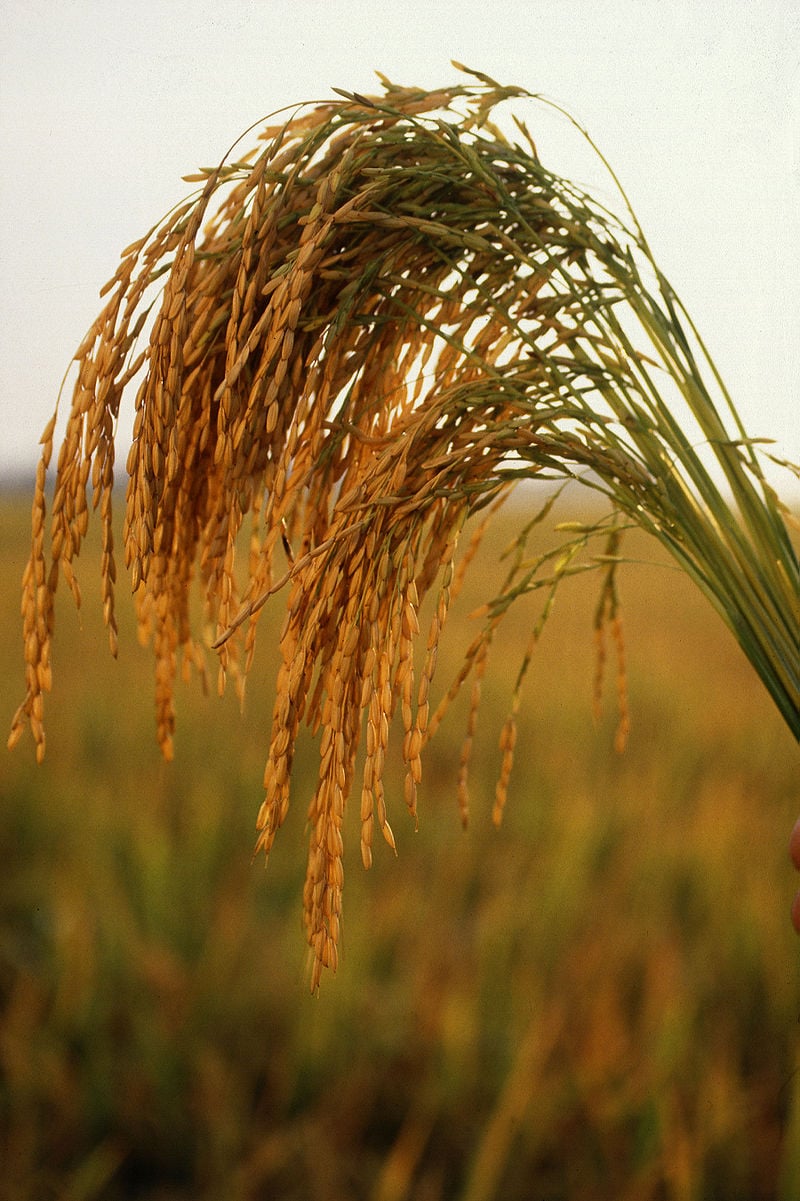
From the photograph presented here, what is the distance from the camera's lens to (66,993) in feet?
5.59

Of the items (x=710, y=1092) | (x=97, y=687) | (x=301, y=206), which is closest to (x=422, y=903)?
(x=710, y=1092)

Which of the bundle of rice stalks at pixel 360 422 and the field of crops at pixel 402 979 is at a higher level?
the bundle of rice stalks at pixel 360 422

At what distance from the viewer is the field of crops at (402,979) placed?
61.7 inches

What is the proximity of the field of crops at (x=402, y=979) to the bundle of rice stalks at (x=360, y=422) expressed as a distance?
985 millimetres

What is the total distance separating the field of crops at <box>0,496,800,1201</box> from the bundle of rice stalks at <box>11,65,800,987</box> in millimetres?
985

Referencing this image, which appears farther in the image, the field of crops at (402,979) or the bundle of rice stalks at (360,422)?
the field of crops at (402,979)

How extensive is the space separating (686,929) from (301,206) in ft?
5.77

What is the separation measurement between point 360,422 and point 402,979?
3.97 feet

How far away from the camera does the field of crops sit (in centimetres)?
157

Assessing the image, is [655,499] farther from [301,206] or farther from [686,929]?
[686,929]

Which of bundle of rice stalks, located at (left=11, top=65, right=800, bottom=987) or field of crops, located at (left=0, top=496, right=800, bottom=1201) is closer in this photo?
bundle of rice stalks, located at (left=11, top=65, right=800, bottom=987)

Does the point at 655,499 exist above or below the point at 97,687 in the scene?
above

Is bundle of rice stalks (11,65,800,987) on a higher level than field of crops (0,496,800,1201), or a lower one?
higher

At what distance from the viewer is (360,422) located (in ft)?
2.91
